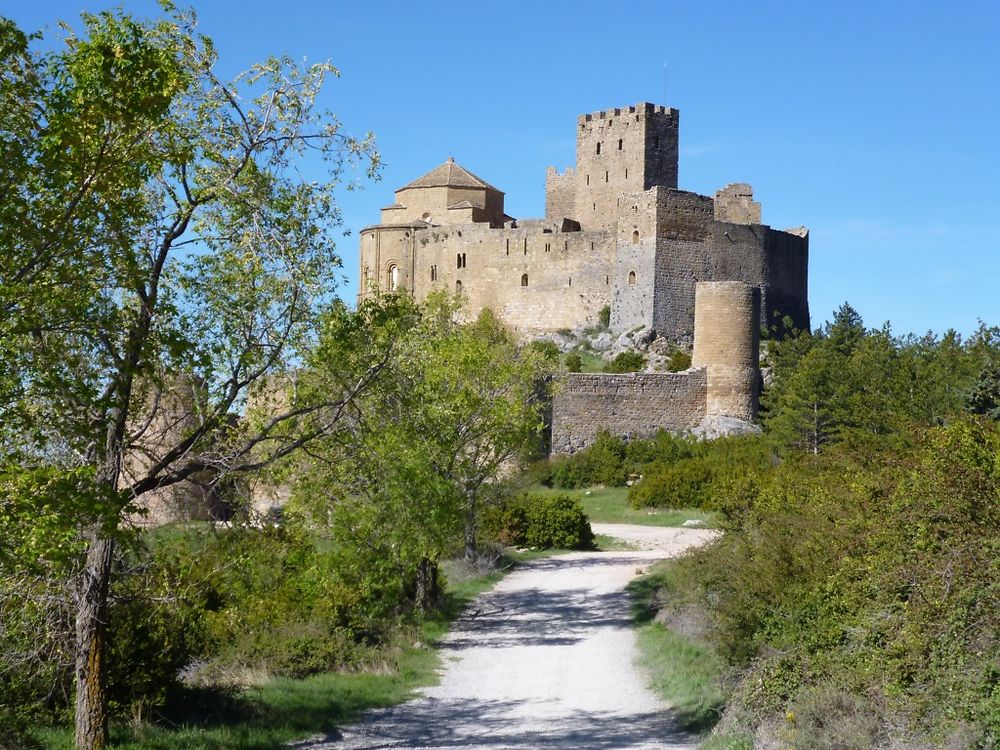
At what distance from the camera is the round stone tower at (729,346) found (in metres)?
42.3

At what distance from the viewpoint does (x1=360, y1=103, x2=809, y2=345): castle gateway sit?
4897cm

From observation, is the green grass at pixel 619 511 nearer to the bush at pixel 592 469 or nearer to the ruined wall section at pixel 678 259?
the bush at pixel 592 469

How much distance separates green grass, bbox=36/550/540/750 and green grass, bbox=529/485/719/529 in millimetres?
14051

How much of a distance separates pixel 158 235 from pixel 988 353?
3475 cm

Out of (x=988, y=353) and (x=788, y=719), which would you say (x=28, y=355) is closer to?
(x=788, y=719)

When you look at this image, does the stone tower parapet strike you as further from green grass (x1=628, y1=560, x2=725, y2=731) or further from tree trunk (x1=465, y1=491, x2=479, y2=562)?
green grass (x1=628, y1=560, x2=725, y2=731)

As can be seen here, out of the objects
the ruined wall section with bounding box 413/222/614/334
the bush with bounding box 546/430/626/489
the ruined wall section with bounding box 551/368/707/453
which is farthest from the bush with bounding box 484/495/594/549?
the ruined wall section with bounding box 413/222/614/334

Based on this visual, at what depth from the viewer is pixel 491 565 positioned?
22.3 meters

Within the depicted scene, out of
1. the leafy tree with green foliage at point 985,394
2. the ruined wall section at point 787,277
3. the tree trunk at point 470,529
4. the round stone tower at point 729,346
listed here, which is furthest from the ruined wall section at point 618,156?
the tree trunk at point 470,529

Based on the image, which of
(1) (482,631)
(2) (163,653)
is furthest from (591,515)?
(2) (163,653)

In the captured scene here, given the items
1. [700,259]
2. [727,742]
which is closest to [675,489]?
[700,259]

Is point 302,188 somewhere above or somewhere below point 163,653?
above

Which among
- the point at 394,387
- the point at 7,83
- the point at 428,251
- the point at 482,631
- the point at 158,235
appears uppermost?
the point at 428,251

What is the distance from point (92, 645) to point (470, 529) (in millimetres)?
12695
